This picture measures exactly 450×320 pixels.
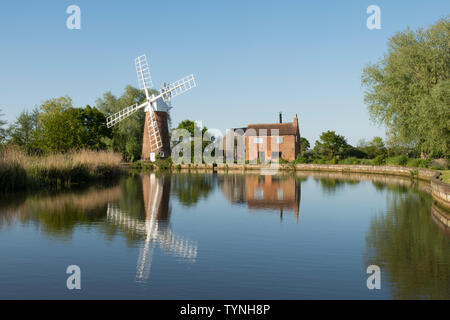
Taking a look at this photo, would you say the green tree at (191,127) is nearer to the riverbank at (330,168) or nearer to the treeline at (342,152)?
the riverbank at (330,168)

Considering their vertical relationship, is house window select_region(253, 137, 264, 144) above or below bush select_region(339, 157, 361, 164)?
above

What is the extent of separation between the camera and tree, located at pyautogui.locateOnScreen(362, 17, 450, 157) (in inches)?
1129

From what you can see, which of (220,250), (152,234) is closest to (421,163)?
(152,234)

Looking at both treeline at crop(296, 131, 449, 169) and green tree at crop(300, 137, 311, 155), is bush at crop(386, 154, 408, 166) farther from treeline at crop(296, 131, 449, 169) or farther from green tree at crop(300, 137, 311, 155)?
green tree at crop(300, 137, 311, 155)

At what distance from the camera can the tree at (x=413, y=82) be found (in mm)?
28664

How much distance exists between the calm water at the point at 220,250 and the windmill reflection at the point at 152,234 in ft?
0.11

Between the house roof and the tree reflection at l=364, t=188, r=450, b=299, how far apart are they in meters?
48.3

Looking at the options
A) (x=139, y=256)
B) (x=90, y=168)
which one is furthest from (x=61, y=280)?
(x=90, y=168)

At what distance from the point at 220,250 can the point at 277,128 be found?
188ft

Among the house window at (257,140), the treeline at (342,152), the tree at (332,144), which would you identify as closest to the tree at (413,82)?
the treeline at (342,152)

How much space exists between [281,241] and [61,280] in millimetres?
6188

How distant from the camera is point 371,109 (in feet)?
117

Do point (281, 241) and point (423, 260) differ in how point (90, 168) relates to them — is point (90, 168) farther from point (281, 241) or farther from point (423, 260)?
point (423, 260)

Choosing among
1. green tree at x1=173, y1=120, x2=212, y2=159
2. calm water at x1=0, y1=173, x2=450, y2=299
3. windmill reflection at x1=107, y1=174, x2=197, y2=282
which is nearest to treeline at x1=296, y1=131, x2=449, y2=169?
green tree at x1=173, y1=120, x2=212, y2=159
